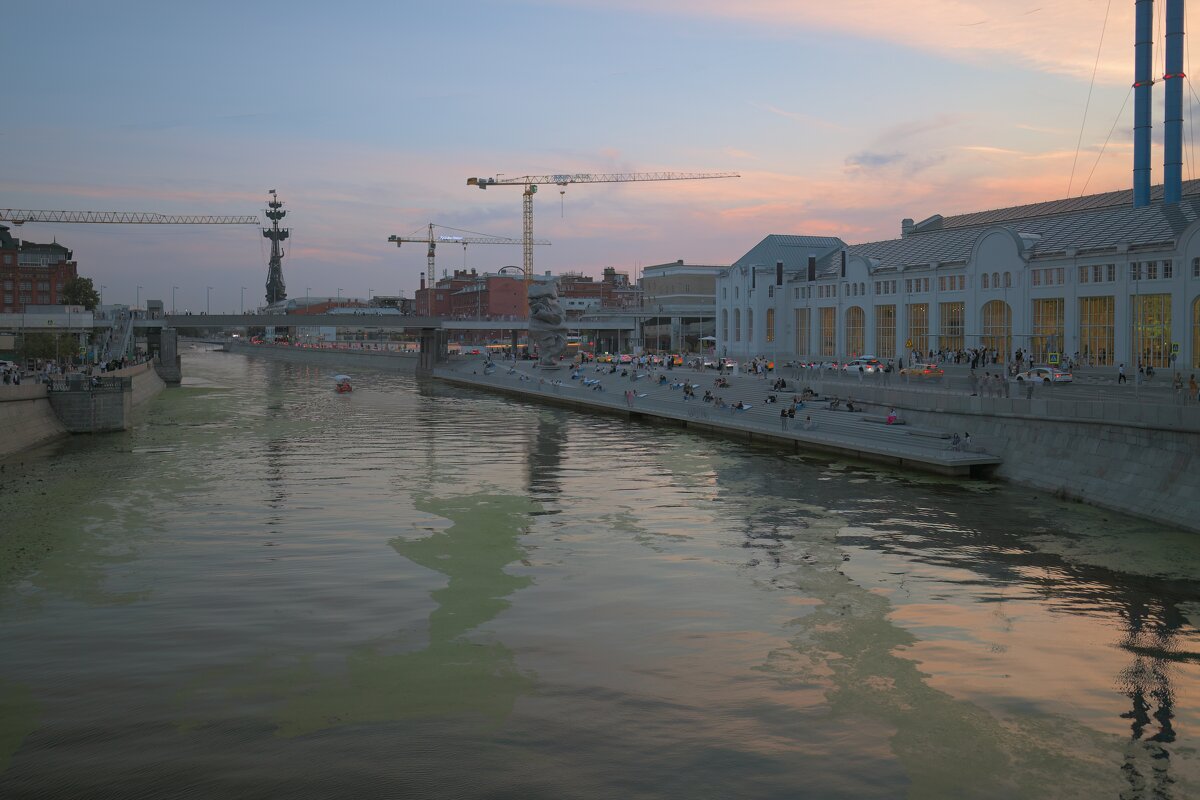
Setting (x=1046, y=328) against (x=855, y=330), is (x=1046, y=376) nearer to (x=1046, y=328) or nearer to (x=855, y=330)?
(x=1046, y=328)

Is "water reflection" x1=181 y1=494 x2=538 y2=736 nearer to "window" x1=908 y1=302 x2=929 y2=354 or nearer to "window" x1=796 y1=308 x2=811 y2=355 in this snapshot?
"window" x1=908 y1=302 x2=929 y2=354

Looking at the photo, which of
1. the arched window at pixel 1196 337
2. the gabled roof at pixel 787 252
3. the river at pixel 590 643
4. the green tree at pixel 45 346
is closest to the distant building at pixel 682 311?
the gabled roof at pixel 787 252

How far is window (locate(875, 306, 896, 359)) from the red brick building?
142855 millimetres

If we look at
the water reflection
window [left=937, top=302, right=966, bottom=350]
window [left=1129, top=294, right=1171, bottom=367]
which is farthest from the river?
window [left=937, top=302, right=966, bottom=350]

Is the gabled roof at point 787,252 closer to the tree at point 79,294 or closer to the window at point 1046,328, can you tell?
the window at point 1046,328

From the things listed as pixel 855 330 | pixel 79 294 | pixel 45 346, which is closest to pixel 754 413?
pixel 855 330

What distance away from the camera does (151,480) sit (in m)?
46.7

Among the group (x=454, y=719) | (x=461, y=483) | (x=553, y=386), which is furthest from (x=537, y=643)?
(x=553, y=386)

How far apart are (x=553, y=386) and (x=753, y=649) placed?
3206 inches

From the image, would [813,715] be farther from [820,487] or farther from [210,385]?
[210,385]

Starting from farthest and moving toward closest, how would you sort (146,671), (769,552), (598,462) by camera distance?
(598,462)
(769,552)
(146,671)

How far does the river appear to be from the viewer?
54.0ft

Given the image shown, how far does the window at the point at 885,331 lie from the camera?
339ft

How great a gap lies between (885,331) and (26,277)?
154m
